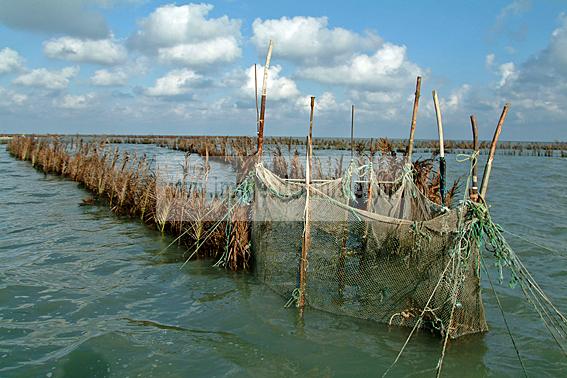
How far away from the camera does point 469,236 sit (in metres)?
3.67

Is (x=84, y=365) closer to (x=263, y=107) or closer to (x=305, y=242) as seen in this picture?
(x=305, y=242)

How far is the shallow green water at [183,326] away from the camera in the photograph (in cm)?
407

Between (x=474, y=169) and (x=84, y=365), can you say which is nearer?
(x=474, y=169)

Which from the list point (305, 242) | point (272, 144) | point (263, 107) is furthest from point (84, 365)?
point (272, 144)

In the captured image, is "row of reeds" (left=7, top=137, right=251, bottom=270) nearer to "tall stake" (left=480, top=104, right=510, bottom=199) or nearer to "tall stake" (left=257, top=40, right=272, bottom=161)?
"tall stake" (left=257, top=40, right=272, bottom=161)

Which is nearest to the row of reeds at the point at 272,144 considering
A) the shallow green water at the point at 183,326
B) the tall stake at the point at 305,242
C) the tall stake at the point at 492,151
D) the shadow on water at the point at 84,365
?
the shallow green water at the point at 183,326

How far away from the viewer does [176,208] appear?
8.15m

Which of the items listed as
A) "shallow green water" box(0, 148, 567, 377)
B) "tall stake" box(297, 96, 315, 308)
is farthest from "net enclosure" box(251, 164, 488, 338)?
"shallow green water" box(0, 148, 567, 377)

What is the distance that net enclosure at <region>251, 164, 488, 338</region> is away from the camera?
3.91 metres

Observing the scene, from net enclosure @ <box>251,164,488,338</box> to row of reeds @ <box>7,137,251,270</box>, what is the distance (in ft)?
2.89

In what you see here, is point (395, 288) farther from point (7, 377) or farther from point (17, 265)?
point (17, 265)

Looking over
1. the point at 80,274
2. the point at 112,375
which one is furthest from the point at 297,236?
the point at 80,274

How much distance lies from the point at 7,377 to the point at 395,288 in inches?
143

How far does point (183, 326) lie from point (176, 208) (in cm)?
358
